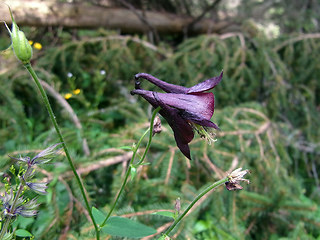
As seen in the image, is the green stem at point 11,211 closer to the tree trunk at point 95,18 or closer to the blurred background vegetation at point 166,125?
the blurred background vegetation at point 166,125

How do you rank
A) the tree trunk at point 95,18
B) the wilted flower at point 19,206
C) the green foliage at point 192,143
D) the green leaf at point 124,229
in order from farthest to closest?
1. the tree trunk at point 95,18
2. the green foliage at point 192,143
3. the green leaf at point 124,229
4. the wilted flower at point 19,206

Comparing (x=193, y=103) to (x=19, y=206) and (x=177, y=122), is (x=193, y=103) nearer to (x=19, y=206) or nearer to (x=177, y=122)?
(x=177, y=122)

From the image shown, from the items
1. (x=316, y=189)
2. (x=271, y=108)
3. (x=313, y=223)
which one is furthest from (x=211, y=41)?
(x=313, y=223)

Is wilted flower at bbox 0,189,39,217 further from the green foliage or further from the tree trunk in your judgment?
the tree trunk

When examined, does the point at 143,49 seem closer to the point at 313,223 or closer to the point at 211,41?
the point at 211,41

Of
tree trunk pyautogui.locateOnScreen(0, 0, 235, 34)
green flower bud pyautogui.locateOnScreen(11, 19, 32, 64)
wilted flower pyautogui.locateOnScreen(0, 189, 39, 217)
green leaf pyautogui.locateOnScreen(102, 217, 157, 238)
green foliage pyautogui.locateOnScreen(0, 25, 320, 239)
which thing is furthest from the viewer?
tree trunk pyautogui.locateOnScreen(0, 0, 235, 34)

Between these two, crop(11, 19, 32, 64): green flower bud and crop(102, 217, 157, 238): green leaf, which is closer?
crop(11, 19, 32, 64): green flower bud

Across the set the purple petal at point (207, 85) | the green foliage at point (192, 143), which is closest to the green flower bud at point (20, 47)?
the purple petal at point (207, 85)

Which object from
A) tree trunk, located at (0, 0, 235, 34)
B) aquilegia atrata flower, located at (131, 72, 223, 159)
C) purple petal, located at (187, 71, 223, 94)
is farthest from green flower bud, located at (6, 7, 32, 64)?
tree trunk, located at (0, 0, 235, 34)

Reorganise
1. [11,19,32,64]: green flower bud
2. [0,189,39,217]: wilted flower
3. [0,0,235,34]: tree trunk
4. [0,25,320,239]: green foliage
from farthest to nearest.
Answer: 1. [0,0,235,34]: tree trunk
2. [0,25,320,239]: green foliage
3. [0,189,39,217]: wilted flower
4. [11,19,32,64]: green flower bud
